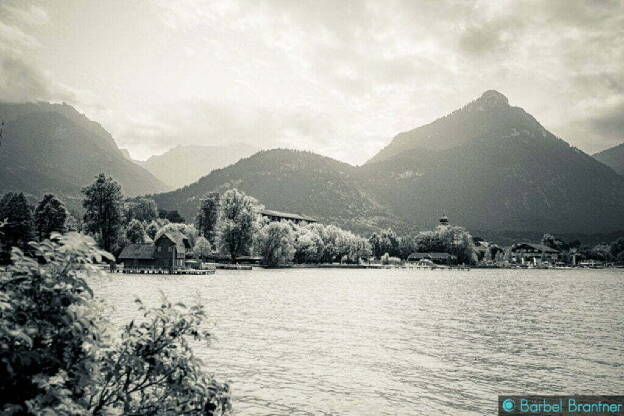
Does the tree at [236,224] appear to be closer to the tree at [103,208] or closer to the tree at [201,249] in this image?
the tree at [201,249]

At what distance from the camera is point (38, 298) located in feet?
17.8

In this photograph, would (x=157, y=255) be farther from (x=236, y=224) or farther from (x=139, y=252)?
(x=236, y=224)

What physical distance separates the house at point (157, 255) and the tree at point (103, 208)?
268 inches

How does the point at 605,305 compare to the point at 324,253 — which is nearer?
the point at 605,305

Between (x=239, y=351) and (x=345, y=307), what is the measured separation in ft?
67.2

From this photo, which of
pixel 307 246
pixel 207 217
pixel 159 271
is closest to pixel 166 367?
pixel 159 271

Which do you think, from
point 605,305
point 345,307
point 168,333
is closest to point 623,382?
point 168,333

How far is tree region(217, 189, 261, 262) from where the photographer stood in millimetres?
114312

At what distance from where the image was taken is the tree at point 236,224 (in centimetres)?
11431

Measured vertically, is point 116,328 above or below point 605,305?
above

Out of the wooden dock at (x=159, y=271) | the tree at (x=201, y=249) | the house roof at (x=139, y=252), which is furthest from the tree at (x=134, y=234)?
the wooden dock at (x=159, y=271)

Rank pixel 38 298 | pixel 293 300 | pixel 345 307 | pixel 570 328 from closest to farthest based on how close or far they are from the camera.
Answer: pixel 38 298 → pixel 570 328 → pixel 345 307 → pixel 293 300

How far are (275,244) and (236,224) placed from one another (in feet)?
46.6

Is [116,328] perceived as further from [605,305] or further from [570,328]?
[605,305]
